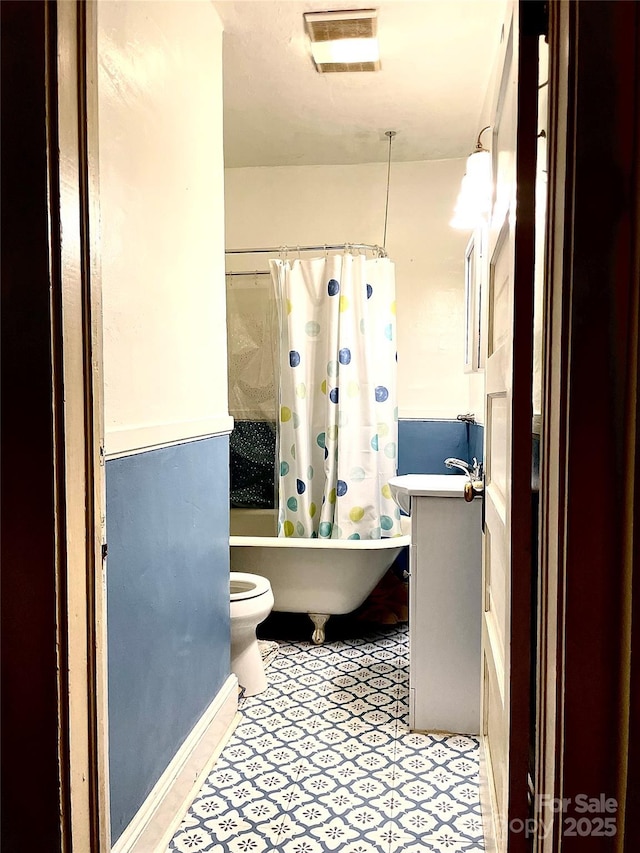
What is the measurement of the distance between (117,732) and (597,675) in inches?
43.5

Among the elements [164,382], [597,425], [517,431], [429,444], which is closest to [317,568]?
[429,444]

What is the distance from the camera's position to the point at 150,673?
169cm

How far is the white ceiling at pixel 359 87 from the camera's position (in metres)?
2.32

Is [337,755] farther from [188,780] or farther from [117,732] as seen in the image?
[117,732]

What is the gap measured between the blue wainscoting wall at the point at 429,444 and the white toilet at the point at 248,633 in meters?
1.44

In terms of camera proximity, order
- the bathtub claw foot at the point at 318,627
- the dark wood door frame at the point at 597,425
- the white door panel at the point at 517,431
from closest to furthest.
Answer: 1. the dark wood door frame at the point at 597,425
2. the white door panel at the point at 517,431
3. the bathtub claw foot at the point at 318,627

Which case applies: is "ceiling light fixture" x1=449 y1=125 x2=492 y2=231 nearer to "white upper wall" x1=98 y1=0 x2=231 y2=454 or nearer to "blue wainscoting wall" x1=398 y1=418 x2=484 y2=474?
"white upper wall" x1=98 y1=0 x2=231 y2=454

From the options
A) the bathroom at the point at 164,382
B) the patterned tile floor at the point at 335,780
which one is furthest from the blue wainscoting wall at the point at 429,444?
the patterned tile floor at the point at 335,780

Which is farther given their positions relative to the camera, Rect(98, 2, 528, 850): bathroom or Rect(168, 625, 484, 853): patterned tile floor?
Rect(168, 625, 484, 853): patterned tile floor

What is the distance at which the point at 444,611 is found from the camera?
7.64ft

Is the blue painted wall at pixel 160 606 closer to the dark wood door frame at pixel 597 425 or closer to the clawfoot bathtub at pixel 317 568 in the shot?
the clawfoot bathtub at pixel 317 568

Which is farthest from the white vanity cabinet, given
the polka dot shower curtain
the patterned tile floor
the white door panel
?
the white door panel

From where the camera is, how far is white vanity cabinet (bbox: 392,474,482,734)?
7.57ft

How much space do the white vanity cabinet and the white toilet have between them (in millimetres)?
647
